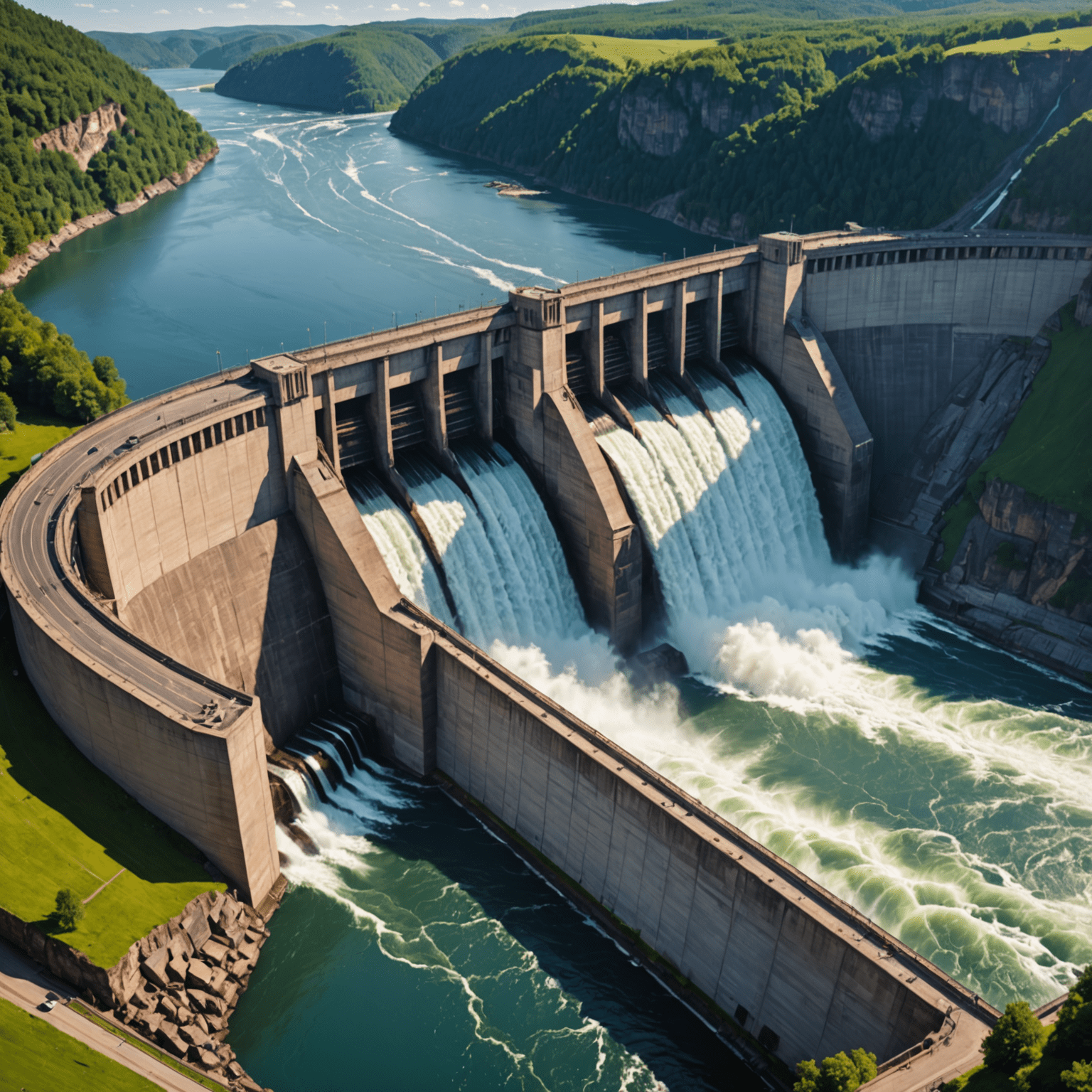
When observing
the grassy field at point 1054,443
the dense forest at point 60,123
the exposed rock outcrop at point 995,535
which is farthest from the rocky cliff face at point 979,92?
the dense forest at point 60,123

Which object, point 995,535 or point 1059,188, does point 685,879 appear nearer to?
point 995,535

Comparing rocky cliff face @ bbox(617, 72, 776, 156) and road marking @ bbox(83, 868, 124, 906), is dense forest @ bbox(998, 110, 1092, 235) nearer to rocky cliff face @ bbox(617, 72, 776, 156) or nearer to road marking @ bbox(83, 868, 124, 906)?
rocky cliff face @ bbox(617, 72, 776, 156)

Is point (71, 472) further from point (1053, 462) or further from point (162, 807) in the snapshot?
point (1053, 462)

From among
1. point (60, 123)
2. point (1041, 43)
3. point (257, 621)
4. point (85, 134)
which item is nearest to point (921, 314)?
point (257, 621)

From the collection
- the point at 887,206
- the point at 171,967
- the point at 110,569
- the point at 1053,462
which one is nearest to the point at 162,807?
the point at 171,967

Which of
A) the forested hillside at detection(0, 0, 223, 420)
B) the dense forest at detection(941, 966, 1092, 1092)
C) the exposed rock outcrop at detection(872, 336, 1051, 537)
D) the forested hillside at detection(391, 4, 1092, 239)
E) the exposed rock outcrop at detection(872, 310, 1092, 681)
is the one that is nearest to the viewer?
the dense forest at detection(941, 966, 1092, 1092)

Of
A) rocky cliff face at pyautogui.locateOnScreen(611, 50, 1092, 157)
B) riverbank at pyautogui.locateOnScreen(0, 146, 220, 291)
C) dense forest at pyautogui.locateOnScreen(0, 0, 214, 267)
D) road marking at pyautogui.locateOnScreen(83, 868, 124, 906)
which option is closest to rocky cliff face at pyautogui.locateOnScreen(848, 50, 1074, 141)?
rocky cliff face at pyautogui.locateOnScreen(611, 50, 1092, 157)

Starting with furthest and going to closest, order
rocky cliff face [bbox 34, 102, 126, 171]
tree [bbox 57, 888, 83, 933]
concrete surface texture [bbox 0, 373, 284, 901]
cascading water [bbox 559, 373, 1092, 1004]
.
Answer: rocky cliff face [bbox 34, 102, 126, 171] → cascading water [bbox 559, 373, 1092, 1004] → concrete surface texture [bbox 0, 373, 284, 901] → tree [bbox 57, 888, 83, 933]
